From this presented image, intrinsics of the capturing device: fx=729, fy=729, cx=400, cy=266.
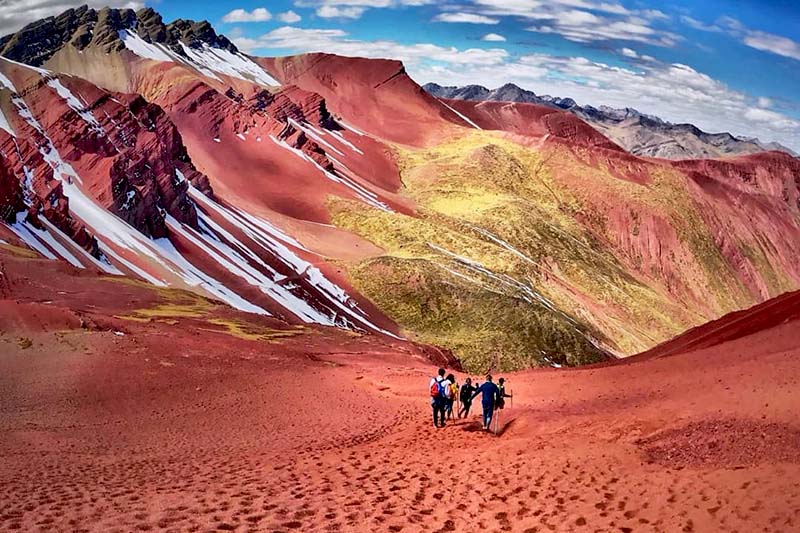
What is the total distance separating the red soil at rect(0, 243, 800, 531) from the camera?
1124cm

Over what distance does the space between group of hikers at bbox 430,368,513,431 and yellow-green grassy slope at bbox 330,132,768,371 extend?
30.4m

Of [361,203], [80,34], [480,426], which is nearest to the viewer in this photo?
[480,426]

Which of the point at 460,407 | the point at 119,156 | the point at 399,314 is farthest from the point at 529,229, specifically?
the point at 460,407

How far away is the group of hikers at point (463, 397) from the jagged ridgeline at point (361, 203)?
91.7 ft

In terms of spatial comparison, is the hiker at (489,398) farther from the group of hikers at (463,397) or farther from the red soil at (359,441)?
the red soil at (359,441)

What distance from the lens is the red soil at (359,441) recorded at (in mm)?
11242

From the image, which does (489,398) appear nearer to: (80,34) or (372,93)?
(80,34)

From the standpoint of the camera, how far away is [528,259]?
82188mm

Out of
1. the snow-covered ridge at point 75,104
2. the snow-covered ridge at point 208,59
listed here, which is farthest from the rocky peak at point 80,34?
the snow-covered ridge at point 75,104

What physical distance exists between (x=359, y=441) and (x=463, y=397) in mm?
3589

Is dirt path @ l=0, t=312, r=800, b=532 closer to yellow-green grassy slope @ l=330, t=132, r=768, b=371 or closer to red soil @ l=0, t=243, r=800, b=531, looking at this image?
red soil @ l=0, t=243, r=800, b=531

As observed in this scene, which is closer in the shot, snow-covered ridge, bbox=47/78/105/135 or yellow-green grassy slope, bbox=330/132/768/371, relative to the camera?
yellow-green grassy slope, bbox=330/132/768/371

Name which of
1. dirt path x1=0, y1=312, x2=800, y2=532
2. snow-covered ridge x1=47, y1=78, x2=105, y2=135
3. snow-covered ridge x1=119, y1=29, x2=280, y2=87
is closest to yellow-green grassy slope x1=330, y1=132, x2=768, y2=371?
snow-covered ridge x1=47, y1=78, x2=105, y2=135

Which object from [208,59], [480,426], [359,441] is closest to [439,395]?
[480,426]
